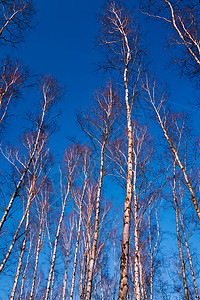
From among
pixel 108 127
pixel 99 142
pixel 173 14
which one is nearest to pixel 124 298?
pixel 99 142

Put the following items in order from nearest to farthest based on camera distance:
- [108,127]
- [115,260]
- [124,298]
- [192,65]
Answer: [124,298]
[192,65]
[108,127]
[115,260]

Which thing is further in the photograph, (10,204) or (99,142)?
(99,142)

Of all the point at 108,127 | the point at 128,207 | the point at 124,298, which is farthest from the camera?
the point at 108,127

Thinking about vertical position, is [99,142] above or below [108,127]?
below

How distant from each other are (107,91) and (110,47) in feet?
6.79

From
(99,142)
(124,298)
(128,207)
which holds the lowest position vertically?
(124,298)

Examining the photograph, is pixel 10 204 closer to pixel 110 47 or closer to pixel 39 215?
pixel 39 215

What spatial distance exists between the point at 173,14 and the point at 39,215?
1182cm

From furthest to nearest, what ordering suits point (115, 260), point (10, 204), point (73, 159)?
point (115, 260) → point (73, 159) → point (10, 204)

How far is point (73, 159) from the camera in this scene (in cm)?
1216

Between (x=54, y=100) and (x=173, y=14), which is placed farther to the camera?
(x=54, y=100)

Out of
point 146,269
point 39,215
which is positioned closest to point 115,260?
point 146,269

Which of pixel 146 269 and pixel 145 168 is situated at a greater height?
pixel 145 168

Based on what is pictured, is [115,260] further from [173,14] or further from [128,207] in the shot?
[173,14]
